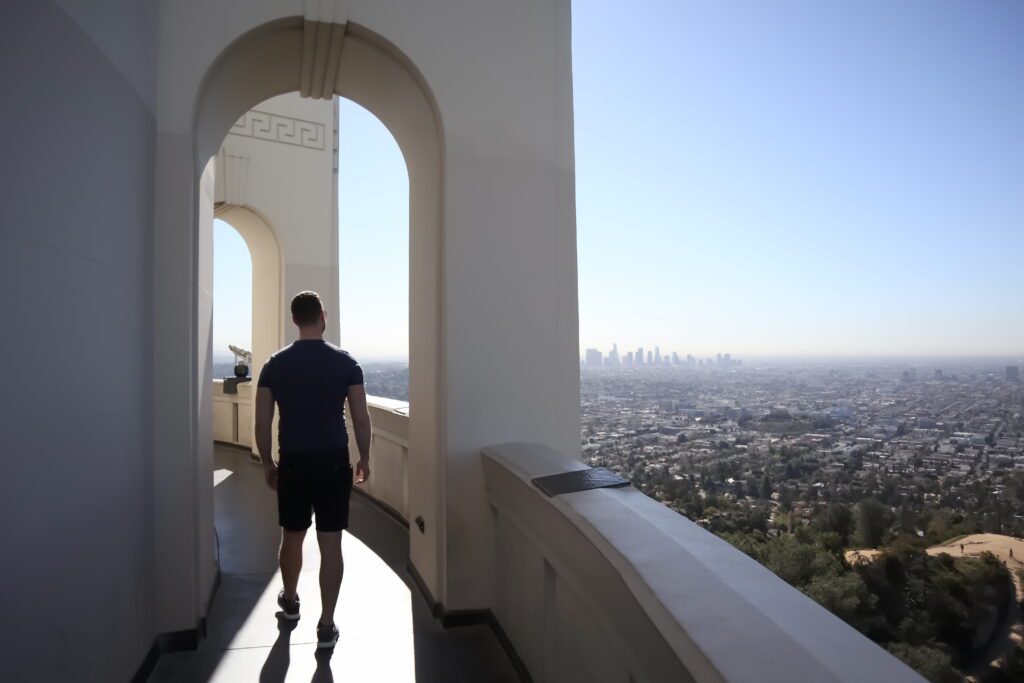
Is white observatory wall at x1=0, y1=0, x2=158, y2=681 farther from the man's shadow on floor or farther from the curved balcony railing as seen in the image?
the curved balcony railing

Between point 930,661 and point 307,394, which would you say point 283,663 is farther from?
point 930,661

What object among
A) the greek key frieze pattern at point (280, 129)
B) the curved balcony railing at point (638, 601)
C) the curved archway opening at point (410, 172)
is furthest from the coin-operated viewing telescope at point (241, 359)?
the curved balcony railing at point (638, 601)

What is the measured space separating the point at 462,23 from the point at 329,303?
5850 mm

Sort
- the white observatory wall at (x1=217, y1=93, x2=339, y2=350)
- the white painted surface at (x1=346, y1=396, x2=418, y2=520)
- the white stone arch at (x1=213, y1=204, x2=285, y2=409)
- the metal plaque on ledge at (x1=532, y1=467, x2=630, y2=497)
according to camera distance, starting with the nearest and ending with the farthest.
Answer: the metal plaque on ledge at (x1=532, y1=467, x2=630, y2=497) < the white painted surface at (x1=346, y1=396, x2=418, y2=520) < the white observatory wall at (x1=217, y1=93, x2=339, y2=350) < the white stone arch at (x1=213, y1=204, x2=285, y2=409)

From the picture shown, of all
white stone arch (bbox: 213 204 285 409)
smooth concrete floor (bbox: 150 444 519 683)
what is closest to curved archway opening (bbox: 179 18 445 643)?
smooth concrete floor (bbox: 150 444 519 683)

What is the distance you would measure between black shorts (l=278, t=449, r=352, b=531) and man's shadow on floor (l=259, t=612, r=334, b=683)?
0.63 metres

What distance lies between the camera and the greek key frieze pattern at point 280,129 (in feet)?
28.8

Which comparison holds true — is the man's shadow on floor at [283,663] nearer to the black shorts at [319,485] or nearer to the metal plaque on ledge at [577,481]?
the black shorts at [319,485]

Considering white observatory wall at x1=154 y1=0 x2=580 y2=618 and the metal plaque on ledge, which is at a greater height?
white observatory wall at x1=154 y1=0 x2=580 y2=618

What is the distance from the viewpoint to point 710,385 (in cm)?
703

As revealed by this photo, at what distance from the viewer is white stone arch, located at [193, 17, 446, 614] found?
11.8ft

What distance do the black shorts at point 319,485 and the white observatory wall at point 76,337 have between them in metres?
0.66

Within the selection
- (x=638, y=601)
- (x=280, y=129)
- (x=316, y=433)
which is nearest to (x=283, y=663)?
(x=316, y=433)

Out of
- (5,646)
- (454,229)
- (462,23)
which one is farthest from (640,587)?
(462,23)
